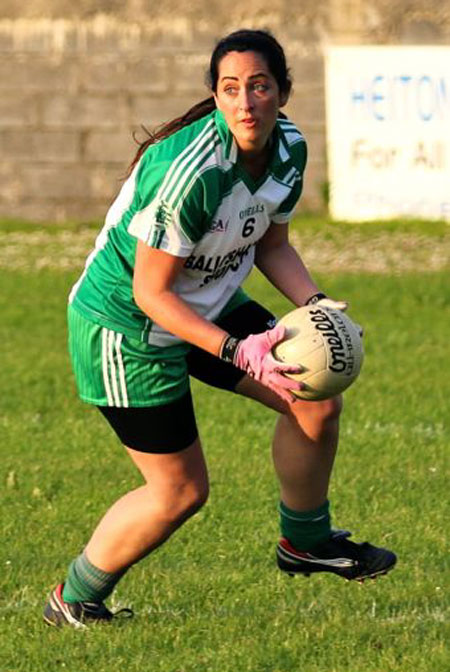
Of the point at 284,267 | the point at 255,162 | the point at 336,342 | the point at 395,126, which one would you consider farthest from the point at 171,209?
the point at 395,126

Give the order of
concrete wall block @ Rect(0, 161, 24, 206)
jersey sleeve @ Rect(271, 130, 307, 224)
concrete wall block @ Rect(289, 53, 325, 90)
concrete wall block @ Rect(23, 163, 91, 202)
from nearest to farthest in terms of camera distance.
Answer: jersey sleeve @ Rect(271, 130, 307, 224) < concrete wall block @ Rect(289, 53, 325, 90) < concrete wall block @ Rect(23, 163, 91, 202) < concrete wall block @ Rect(0, 161, 24, 206)

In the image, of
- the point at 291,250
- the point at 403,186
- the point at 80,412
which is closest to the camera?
the point at 291,250

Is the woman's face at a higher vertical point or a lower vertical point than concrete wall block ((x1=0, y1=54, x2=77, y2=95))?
higher

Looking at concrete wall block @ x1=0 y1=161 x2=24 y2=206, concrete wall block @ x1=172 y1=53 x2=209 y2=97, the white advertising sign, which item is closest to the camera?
the white advertising sign

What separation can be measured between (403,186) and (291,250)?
1147cm

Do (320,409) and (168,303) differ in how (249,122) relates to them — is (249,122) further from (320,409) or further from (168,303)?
(320,409)

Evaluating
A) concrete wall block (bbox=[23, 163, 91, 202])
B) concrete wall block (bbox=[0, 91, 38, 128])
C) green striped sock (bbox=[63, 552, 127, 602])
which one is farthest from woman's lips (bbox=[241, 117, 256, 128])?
concrete wall block (bbox=[0, 91, 38, 128])

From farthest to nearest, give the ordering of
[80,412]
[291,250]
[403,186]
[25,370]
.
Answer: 1. [403,186]
2. [25,370]
3. [80,412]
4. [291,250]

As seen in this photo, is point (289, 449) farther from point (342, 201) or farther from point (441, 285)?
point (342, 201)

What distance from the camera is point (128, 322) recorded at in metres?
5.70

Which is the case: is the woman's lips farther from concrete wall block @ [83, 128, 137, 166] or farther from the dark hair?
concrete wall block @ [83, 128, 137, 166]

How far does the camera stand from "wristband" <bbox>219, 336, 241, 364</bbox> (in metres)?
5.34

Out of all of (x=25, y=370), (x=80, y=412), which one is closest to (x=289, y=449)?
(x=80, y=412)

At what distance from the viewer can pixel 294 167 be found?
575 centimetres
